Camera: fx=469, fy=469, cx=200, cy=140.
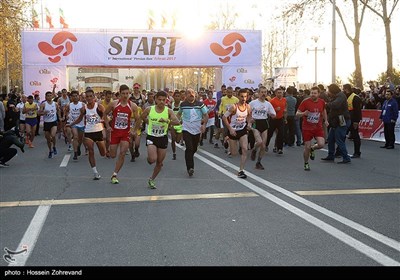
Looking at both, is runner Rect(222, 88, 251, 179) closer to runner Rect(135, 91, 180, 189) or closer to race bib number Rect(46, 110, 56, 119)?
runner Rect(135, 91, 180, 189)

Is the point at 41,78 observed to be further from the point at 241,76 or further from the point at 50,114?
the point at 50,114

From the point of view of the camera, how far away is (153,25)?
3033cm

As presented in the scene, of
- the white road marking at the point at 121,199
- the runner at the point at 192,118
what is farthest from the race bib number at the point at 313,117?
the white road marking at the point at 121,199

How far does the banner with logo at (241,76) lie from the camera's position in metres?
25.7

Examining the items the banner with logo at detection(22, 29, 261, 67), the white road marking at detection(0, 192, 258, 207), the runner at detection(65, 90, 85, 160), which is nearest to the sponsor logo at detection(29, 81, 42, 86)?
the banner with logo at detection(22, 29, 261, 67)

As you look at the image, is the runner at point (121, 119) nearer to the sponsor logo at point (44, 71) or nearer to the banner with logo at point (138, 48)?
the banner with logo at point (138, 48)

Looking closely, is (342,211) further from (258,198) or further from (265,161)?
(265,161)

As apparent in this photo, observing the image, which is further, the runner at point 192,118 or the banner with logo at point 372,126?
the banner with logo at point 372,126

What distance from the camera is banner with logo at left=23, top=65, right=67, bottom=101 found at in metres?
24.4

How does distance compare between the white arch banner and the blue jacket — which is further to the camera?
the white arch banner

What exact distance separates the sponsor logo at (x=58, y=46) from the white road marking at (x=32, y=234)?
19.1m

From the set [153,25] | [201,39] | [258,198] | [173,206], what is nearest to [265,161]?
[258,198]

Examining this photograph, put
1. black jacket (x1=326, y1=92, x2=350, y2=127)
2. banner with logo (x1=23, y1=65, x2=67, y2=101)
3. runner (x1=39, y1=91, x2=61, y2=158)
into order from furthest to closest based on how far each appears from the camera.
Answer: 1. banner with logo (x1=23, y1=65, x2=67, y2=101)
2. runner (x1=39, y1=91, x2=61, y2=158)
3. black jacket (x1=326, y1=92, x2=350, y2=127)
